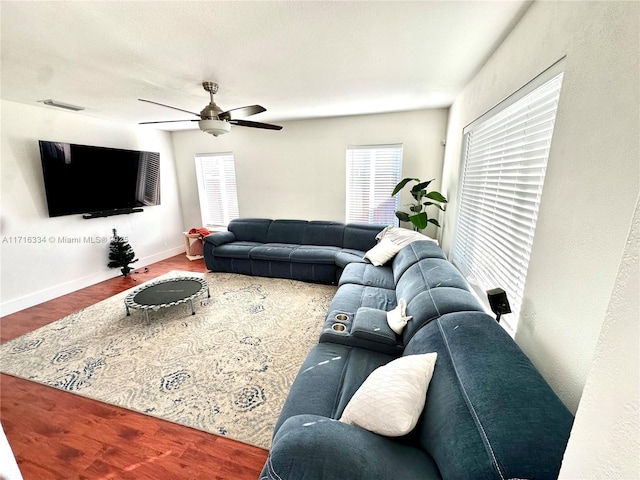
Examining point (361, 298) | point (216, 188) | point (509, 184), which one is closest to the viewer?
point (509, 184)

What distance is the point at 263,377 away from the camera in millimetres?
2068

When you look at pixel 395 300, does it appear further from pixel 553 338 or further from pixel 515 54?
pixel 515 54

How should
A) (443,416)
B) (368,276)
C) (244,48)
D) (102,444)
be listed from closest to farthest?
1. (443,416)
2. (102,444)
3. (244,48)
4. (368,276)

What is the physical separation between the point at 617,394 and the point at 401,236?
3079 mm

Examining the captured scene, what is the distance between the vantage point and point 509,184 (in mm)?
1728

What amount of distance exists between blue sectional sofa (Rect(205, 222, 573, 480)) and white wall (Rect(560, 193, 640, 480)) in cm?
31

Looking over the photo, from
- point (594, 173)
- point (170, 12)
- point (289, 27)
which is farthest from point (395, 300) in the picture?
Answer: point (170, 12)

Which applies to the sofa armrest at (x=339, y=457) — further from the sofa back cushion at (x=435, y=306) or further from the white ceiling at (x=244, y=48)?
the white ceiling at (x=244, y=48)

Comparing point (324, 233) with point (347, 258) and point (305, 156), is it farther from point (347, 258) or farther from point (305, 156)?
point (305, 156)

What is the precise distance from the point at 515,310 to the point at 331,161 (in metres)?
3.55

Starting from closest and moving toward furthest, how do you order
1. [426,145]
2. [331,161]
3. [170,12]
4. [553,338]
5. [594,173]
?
[594,173] → [553,338] → [170,12] → [426,145] → [331,161]

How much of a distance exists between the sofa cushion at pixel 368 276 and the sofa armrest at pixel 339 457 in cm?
188

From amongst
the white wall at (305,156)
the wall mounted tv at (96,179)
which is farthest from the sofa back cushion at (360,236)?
the wall mounted tv at (96,179)

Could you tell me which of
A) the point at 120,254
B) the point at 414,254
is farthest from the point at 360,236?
the point at 120,254
